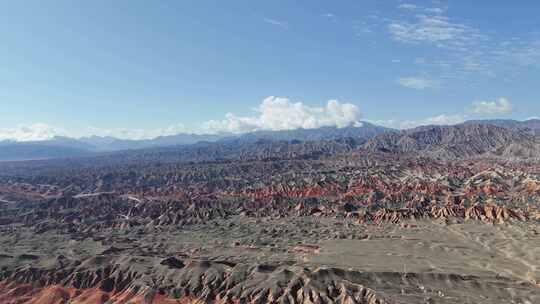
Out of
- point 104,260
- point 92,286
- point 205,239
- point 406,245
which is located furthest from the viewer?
point 205,239

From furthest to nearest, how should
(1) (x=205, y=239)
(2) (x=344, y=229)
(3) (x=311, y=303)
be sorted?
(2) (x=344, y=229) < (1) (x=205, y=239) < (3) (x=311, y=303)

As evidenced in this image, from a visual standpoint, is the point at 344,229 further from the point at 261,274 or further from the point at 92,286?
the point at 92,286

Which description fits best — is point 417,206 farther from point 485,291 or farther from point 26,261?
point 26,261

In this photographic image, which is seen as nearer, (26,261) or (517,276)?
(517,276)

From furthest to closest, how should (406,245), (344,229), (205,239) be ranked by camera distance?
(344,229)
(205,239)
(406,245)

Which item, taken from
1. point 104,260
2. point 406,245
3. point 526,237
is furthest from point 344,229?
point 104,260

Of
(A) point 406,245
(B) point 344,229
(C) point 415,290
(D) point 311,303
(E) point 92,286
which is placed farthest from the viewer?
→ (B) point 344,229

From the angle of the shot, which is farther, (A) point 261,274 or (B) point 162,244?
(B) point 162,244

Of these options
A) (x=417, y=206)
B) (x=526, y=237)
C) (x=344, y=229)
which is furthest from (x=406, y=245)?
(x=417, y=206)
